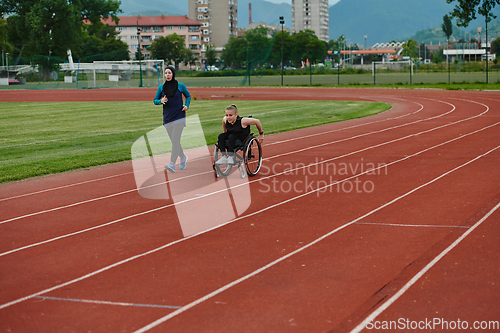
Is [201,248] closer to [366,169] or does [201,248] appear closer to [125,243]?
[125,243]

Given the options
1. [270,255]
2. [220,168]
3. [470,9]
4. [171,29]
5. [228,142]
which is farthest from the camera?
[171,29]

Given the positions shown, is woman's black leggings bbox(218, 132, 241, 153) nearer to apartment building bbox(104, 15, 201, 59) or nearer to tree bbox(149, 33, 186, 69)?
tree bbox(149, 33, 186, 69)

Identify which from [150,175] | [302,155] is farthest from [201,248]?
[302,155]

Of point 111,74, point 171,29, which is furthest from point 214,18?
point 111,74

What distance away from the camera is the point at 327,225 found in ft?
21.2

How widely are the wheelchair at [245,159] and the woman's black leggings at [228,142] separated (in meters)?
0.07

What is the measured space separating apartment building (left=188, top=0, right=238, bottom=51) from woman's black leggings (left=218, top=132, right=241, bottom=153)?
6623 inches

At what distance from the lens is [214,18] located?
17525 cm

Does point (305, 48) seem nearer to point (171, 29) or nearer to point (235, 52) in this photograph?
point (235, 52)

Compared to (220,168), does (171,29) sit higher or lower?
higher

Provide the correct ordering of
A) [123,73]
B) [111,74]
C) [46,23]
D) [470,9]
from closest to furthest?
[470,9] → [111,74] → [123,73] → [46,23]

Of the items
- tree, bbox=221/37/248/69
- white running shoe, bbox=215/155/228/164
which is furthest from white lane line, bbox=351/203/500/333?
tree, bbox=221/37/248/69

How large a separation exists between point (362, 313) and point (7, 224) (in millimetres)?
4625

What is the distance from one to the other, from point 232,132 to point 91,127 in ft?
32.7
